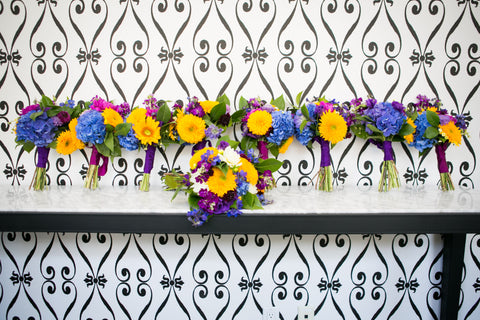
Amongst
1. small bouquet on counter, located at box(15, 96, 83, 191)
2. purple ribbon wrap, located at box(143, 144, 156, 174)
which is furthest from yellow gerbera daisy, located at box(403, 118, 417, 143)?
small bouquet on counter, located at box(15, 96, 83, 191)

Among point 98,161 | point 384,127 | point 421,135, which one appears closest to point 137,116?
point 98,161

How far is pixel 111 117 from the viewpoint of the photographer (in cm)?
131

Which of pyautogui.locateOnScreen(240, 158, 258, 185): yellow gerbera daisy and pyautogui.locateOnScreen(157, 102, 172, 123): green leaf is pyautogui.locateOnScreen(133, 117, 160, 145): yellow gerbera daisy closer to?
pyautogui.locateOnScreen(157, 102, 172, 123): green leaf

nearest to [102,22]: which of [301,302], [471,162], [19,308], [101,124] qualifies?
[101,124]

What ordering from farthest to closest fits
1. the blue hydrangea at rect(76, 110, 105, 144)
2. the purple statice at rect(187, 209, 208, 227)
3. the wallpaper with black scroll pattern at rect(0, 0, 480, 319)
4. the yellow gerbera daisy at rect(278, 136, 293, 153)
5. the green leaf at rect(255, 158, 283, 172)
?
the wallpaper with black scroll pattern at rect(0, 0, 480, 319) → the yellow gerbera daisy at rect(278, 136, 293, 153) → the blue hydrangea at rect(76, 110, 105, 144) → the green leaf at rect(255, 158, 283, 172) → the purple statice at rect(187, 209, 208, 227)

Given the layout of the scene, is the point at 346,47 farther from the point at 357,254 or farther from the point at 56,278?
the point at 56,278

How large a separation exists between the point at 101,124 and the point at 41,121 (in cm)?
31

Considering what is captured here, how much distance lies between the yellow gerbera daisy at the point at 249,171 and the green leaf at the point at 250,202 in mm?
52

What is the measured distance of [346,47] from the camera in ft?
4.83

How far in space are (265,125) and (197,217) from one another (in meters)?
0.55

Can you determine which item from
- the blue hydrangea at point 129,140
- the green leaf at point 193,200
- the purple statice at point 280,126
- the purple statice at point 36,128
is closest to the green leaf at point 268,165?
the purple statice at point 280,126

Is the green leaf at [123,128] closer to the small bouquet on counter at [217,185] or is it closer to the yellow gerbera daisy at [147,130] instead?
the yellow gerbera daisy at [147,130]

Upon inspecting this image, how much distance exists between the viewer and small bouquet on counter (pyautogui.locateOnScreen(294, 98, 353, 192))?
1276mm

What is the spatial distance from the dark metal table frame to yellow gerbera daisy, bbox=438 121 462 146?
463 mm
